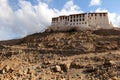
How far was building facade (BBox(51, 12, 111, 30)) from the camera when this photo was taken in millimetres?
50237

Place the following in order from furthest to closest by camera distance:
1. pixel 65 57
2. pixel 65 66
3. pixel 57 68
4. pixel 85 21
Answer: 1. pixel 85 21
2. pixel 65 57
3. pixel 65 66
4. pixel 57 68

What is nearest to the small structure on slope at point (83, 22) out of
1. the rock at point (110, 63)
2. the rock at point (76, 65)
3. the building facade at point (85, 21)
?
the building facade at point (85, 21)

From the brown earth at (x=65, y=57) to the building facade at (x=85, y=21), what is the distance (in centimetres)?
631

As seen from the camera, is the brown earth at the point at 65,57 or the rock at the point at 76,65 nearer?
the brown earth at the point at 65,57

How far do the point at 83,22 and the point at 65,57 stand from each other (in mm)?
18370

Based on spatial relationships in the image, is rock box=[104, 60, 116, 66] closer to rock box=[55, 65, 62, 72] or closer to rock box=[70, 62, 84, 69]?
rock box=[70, 62, 84, 69]

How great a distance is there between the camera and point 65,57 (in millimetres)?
34438

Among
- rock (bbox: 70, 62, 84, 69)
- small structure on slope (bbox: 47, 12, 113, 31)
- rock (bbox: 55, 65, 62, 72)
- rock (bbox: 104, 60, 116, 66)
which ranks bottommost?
rock (bbox: 55, 65, 62, 72)

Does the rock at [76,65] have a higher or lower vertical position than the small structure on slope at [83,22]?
lower

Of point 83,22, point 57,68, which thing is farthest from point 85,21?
point 57,68

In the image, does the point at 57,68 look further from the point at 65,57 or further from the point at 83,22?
the point at 83,22

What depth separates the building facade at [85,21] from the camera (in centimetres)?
5024

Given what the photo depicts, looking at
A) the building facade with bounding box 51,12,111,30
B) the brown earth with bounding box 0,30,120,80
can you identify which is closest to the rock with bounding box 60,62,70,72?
the brown earth with bounding box 0,30,120,80

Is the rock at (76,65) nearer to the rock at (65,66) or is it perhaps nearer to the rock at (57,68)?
the rock at (65,66)
